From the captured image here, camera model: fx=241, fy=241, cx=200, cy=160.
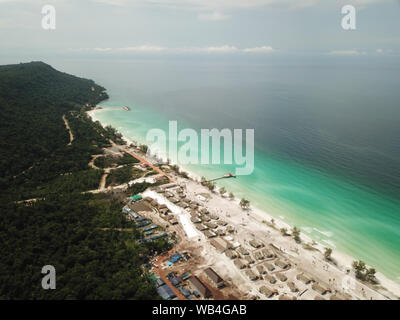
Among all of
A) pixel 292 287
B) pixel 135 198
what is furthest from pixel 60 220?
pixel 292 287

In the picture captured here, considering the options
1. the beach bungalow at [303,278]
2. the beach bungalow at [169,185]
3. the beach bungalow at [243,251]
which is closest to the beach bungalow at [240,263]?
the beach bungalow at [243,251]

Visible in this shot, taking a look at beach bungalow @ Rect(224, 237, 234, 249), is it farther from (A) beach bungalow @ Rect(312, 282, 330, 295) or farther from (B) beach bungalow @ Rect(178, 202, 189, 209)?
(A) beach bungalow @ Rect(312, 282, 330, 295)

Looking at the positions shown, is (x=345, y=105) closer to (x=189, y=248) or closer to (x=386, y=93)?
(x=386, y=93)

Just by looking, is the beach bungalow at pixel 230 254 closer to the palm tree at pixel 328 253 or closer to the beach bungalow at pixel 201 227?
the beach bungalow at pixel 201 227

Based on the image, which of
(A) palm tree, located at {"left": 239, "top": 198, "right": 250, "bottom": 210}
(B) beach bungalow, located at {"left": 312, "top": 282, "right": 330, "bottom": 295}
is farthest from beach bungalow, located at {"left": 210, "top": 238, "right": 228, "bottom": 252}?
(B) beach bungalow, located at {"left": 312, "top": 282, "right": 330, "bottom": 295}

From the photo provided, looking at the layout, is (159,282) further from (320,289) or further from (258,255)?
(320,289)
